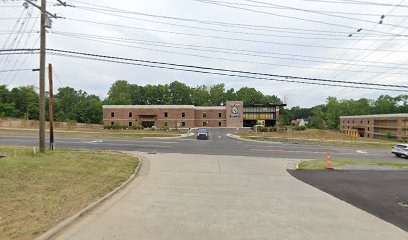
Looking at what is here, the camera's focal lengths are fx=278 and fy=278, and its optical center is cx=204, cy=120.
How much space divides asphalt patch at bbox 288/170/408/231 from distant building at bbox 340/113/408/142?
2845 inches

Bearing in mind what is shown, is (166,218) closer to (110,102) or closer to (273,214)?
(273,214)

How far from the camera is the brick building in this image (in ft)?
270

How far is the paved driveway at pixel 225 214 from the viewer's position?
20.2 feet

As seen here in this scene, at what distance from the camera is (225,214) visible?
755 centimetres

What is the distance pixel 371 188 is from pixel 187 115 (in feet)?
242

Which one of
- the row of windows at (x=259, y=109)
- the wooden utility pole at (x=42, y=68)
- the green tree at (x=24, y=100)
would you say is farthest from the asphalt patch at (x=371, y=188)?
the green tree at (x=24, y=100)

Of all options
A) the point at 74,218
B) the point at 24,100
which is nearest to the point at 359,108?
the point at 24,100

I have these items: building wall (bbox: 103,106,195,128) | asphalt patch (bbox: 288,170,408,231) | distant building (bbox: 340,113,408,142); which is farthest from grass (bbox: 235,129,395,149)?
building wall (bbox: 103,106,195,128)

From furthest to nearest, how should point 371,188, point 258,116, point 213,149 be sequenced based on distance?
point 258,116
point 213,149
point 371,188

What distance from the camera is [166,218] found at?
7.02 metres

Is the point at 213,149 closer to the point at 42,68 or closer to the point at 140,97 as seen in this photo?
the point at 42,68

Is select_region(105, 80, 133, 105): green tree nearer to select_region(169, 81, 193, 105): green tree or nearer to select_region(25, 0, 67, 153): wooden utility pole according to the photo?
select_region(169, 81, 193, 105): green tree

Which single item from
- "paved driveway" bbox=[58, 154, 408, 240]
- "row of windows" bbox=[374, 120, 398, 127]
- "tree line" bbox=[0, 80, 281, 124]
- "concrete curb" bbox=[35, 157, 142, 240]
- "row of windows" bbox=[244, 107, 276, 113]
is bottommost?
"paved driveway" bbox=[58, 154, 408, 240]

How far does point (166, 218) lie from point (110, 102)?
355 feet
